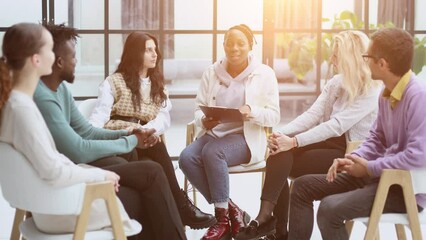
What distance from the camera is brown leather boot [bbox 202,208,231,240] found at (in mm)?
3895

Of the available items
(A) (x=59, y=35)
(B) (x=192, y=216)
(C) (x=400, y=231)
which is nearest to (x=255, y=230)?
(B) (x=192, y=216)

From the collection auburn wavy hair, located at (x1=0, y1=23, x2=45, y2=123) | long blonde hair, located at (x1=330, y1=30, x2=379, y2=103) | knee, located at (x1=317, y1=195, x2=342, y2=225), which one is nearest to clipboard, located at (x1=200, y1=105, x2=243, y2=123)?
long blonde hair, located at (x1=330, y1=30, x2=379, y2=103)

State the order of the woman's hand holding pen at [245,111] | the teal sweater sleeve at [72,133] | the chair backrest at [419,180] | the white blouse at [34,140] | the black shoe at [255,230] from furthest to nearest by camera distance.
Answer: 1. the woman's hand holding pen at [245,111]
2. the black shoe at [255,230]
3. the chair backrest at [419,180]
4. the teal sweater sleeve at [72,133]
5. the white blouse at [34,140]

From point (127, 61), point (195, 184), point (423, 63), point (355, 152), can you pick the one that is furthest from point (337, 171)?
point (423, 63)

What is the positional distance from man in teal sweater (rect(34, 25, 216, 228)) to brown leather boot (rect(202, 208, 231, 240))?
289 mm

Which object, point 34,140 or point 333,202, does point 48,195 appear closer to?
point 34,140

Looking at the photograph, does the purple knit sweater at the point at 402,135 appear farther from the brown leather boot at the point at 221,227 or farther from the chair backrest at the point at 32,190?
the chair backrest at the point at 32,190

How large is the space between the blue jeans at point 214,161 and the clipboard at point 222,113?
98mm

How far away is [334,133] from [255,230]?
2.09ft

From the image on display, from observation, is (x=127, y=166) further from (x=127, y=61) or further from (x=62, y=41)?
(x=127, y=61)

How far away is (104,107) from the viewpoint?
4.17m

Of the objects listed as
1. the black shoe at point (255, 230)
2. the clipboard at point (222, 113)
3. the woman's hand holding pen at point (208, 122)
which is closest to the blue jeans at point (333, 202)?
the black shoe at point (255, 230)

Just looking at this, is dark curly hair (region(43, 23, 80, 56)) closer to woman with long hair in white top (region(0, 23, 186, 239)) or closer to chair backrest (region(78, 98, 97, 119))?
woman with long hair in white top (region(0, 23, 186, 239))

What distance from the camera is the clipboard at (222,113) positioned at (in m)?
4.11
